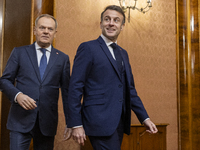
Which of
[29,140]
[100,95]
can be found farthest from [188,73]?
[29,140]

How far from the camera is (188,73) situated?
451 centimetres

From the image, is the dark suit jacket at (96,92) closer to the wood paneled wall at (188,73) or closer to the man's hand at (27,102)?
the man's hand at (27,102)

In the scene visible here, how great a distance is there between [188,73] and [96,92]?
335cm

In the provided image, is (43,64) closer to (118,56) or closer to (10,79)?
(10,79)

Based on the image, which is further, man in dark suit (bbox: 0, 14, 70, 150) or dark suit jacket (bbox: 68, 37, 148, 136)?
man in dark suit (bbox: 0, 14, 70, 150)

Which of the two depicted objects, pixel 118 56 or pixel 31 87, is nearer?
pixel 118 56

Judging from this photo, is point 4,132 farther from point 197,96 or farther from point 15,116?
point 197,96

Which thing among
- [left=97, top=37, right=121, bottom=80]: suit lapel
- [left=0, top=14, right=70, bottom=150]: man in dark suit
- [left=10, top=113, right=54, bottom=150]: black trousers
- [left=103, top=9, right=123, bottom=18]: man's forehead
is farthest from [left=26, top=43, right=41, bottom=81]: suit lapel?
[left=103, top=9, right=123, bottom=18]: man's forehead

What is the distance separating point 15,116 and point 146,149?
220 cm

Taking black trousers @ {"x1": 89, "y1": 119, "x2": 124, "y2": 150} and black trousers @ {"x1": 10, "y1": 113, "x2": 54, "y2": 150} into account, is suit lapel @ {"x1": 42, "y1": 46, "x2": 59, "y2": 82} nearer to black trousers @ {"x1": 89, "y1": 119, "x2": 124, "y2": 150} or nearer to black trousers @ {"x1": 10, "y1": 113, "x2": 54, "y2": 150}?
black trousers @ {"x1": 10, "y1": 113, "x2": 54, "y2": 150}

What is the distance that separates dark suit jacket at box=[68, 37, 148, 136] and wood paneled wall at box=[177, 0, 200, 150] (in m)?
3.11

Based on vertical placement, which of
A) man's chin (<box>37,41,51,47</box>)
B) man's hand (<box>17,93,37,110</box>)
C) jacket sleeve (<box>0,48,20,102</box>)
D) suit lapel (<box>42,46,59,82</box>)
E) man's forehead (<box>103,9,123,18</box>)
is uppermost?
A: man's forehead (<box>103,9,123,18</box>)

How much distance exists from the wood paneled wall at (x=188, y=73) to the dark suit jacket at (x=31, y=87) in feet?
10.2

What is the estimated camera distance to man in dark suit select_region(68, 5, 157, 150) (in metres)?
1.54
